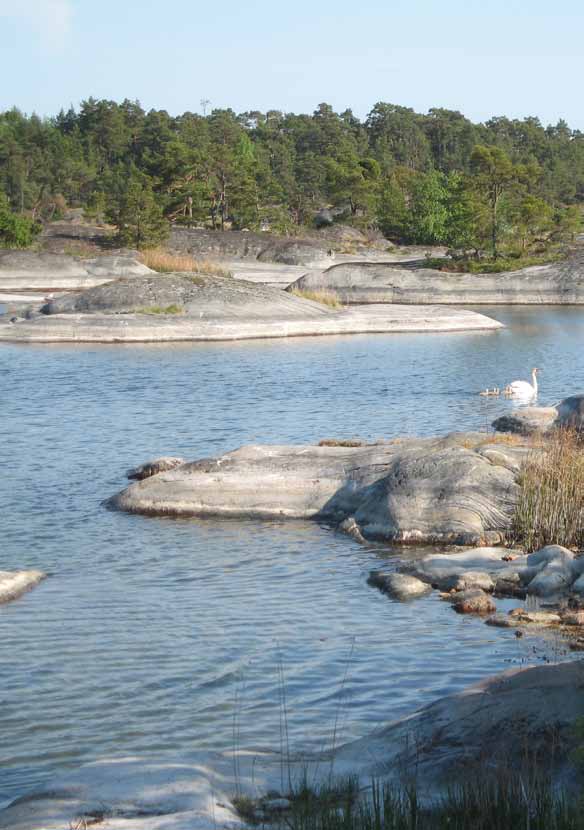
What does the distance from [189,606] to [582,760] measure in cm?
730

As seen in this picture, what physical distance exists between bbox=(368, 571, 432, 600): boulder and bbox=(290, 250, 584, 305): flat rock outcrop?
5006 cm

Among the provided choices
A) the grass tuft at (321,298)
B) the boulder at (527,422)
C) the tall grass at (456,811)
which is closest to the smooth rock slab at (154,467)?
the boulder at (527,422)

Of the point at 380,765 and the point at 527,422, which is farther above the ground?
the point at 527,422

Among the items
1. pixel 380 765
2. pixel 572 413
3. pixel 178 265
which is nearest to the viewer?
pixel 380 765

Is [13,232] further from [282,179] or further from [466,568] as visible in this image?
[466,568]

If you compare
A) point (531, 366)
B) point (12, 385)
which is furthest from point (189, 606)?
point (531, 366)

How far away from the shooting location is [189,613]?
12.8m

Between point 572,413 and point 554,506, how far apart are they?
5.05 meters

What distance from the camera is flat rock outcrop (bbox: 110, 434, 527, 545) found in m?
15.8

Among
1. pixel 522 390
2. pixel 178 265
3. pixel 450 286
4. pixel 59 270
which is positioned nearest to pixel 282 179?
pixel 59 270

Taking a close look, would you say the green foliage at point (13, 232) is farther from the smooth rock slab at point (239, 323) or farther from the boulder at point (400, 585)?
the boulder at point (400, 585)

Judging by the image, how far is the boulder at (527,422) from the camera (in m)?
20.7

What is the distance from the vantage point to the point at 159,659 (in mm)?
11336

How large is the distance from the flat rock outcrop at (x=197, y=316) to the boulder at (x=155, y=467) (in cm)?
2391
